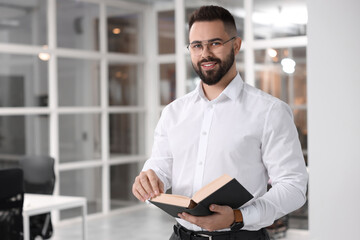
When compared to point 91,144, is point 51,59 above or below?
above

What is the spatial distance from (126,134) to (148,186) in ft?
22.3

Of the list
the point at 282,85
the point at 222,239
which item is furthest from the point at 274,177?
the point at 282,85

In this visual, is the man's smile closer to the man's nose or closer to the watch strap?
the man's nose

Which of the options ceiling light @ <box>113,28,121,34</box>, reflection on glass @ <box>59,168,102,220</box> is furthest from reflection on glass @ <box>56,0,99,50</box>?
reflection on glass @ <box>59,168,102,220</box>

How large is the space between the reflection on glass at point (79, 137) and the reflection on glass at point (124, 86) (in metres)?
0.53

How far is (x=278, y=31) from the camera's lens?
6.90 meters

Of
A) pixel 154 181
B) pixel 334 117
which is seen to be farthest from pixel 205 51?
pixel 334 117

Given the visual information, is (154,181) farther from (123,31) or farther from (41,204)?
(123,31)

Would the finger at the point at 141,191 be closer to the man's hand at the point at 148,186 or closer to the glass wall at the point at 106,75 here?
the man's hand at the point at 148,186

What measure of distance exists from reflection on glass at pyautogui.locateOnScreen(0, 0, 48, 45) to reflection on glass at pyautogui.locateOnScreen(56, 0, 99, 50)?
30 centimetres

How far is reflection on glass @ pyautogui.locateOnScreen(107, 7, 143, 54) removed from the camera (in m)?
8.30

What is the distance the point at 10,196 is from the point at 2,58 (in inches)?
125

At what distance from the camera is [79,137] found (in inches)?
305

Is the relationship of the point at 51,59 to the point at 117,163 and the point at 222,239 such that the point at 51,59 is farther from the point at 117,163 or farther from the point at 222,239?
the point at 222,239
